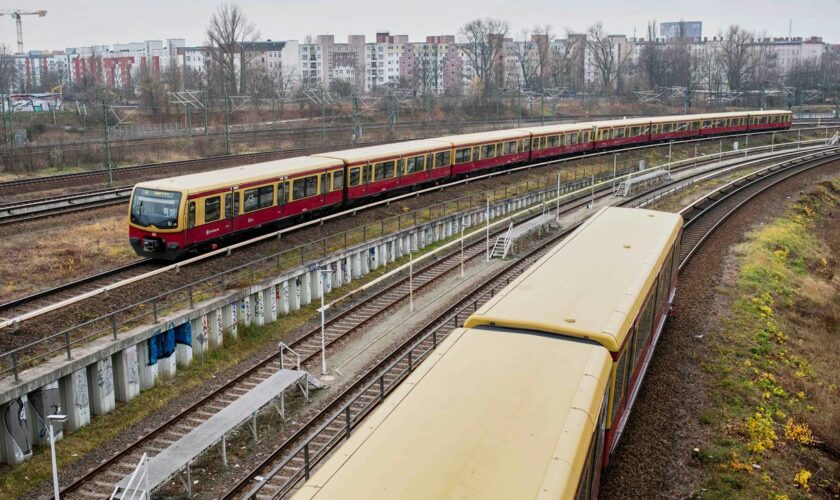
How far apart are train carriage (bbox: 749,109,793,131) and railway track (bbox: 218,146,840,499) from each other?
37242mm

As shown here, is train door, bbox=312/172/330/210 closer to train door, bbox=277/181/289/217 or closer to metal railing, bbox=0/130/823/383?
Answer: metal railing, bbox=0/130/823/383

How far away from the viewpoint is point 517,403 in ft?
28.8

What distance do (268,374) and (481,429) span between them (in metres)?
11.1

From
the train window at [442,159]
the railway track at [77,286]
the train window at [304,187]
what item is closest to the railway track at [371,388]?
the train window at [304,187]

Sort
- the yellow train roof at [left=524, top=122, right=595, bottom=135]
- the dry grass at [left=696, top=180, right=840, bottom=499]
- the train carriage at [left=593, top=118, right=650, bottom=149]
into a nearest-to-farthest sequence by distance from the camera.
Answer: the dry grass at [left=696, top=180, right=840, bottom=499] < the yellow train roof at [left=524, top=122, right=595, bottom=135] < the train carriage at [left=593, top=118, right=650, bottom=149]

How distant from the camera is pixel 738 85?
5310 inches

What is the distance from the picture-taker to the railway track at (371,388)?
13.2 meters

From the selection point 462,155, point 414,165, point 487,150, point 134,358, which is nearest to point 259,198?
point 134,358

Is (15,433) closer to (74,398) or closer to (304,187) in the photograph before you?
(74,398)

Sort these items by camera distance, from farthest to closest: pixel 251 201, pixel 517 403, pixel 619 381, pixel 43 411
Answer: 1. pixel 251 201
2. pixel 43 411
3. pixel 619 381
4. pixel 517 403

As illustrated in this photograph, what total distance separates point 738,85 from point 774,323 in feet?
408

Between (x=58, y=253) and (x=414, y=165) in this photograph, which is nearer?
(x=58, y=253)

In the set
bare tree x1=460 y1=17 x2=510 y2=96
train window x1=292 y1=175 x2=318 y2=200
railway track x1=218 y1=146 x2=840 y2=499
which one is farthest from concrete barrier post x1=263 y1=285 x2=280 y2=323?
bare tree x1=460 y1=17 x2=510 y2=96

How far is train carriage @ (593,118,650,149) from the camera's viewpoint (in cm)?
5966
